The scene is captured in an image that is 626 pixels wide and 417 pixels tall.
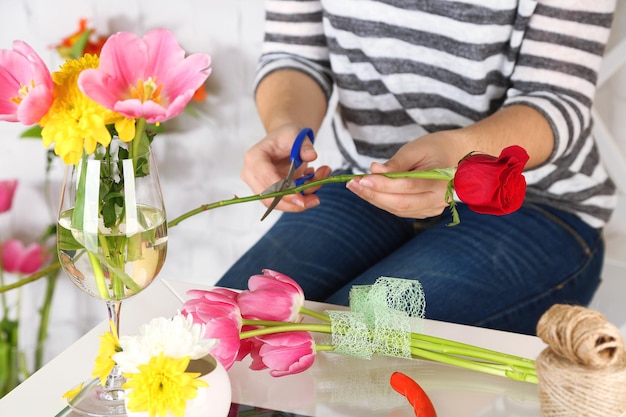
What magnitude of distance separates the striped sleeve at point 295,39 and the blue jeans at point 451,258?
212 millimetres

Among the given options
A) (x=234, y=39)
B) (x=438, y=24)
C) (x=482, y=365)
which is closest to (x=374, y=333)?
(x=482, y=365)

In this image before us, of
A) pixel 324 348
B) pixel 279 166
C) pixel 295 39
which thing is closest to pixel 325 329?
pixel 324 348

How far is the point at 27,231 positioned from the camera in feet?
5.42

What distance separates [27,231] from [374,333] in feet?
3.82

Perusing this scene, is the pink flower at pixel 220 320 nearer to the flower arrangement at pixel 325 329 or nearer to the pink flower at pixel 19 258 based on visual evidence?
the flower arrangement at pixel 325 329

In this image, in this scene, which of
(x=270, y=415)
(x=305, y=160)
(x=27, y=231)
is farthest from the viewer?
(x=27, y=231)

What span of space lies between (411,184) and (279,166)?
0.23 m

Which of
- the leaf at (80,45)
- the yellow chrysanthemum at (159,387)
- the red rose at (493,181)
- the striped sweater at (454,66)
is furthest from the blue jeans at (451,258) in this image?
the leaf at (80,45)

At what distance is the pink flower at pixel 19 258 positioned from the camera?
158 cm

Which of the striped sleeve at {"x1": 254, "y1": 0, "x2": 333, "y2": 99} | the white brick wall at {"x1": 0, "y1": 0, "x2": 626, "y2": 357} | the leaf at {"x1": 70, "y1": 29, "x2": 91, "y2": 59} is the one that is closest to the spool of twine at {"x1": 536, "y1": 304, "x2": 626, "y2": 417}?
the striped sleeve at {"x1": 254, "y1": 0, "x2": 333, "y2": 99}

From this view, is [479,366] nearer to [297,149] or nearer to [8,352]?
[297,149]

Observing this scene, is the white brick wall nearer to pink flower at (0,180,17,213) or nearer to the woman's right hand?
pink flower at (0,180,17,213)

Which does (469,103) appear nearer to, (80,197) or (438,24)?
(438,24)

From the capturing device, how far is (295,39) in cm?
119
